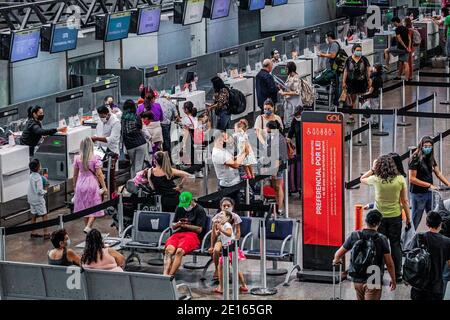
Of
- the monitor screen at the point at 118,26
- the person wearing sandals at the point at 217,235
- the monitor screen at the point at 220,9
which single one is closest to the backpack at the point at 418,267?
the person wearing sandals at the point at 217,235

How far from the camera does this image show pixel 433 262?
1140 centimetres

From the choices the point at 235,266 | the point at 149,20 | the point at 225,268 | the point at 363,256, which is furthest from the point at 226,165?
the point at 149,20

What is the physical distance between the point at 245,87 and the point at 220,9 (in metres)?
3.82

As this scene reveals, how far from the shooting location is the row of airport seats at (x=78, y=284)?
11.7 meters

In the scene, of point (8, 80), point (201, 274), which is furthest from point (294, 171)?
point (8, 80)

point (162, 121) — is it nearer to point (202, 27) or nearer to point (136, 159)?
point (136, 159)

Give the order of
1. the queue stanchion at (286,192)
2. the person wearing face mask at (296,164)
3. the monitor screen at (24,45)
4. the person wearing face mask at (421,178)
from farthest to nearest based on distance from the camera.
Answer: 1. the monitor screen at (24,45)
2. the person wearing face mask at (296,164)
3. the queue stanchion at (286,192)
4. the person wearing face mask at (421,178)

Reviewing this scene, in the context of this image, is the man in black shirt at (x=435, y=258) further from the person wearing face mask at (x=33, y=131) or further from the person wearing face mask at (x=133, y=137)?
Answer: the person wearing face mask at (x=33, y=131)

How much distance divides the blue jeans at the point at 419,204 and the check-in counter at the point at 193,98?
7.40m

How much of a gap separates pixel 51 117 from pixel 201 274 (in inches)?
262

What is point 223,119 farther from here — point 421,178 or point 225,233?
point 225,233

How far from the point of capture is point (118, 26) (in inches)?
910

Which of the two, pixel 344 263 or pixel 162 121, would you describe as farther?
pixel 162 121

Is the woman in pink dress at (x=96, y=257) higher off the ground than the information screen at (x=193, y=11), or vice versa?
the information screen at (x=193, y=11)
